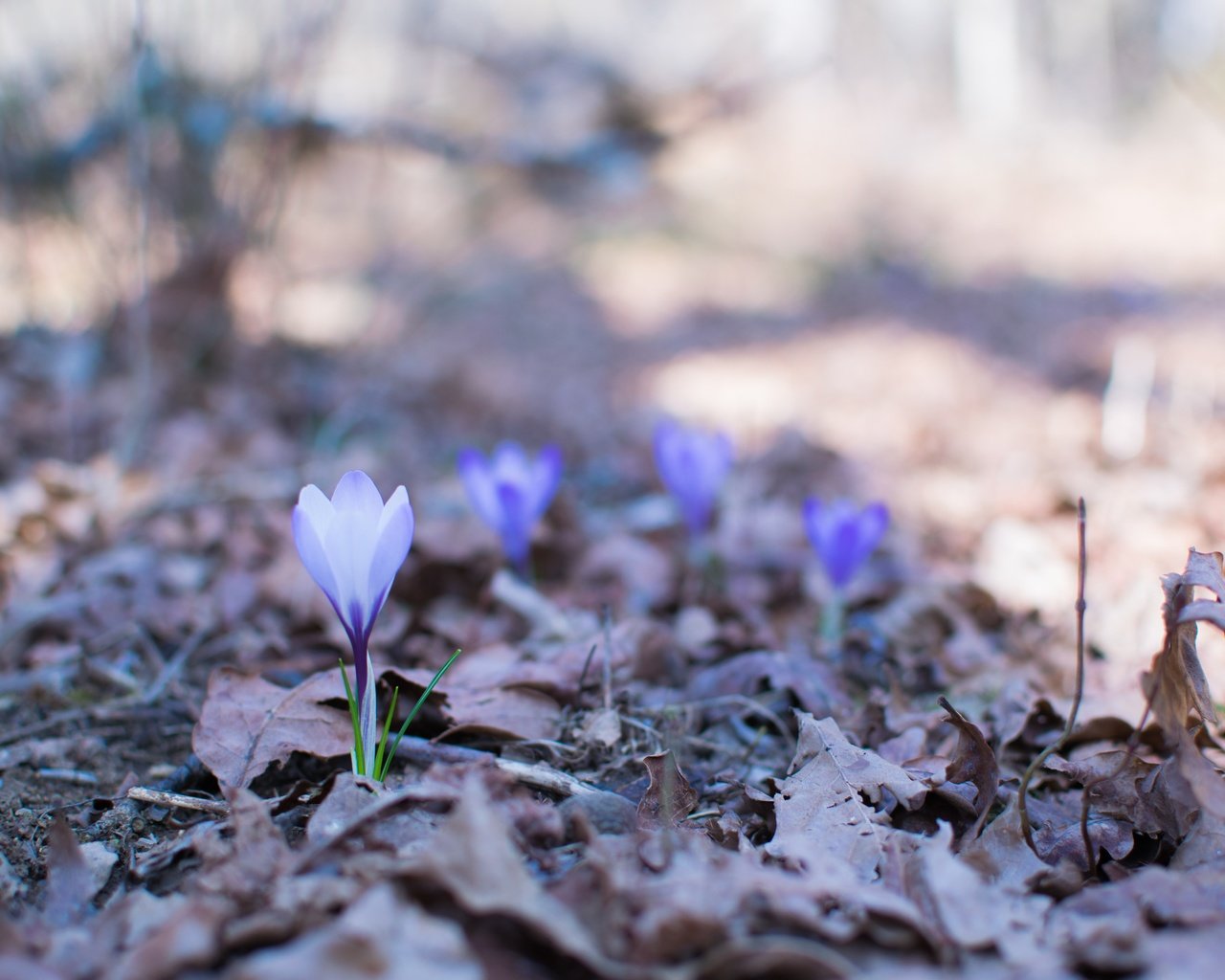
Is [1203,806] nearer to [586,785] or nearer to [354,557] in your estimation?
[586,785]

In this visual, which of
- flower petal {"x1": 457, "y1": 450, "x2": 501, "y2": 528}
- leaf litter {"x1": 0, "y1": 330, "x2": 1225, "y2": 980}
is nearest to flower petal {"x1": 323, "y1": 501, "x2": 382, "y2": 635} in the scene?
leaf litter {"x1": 0, "y1": 330, "x2": 1225, "y2": 980}

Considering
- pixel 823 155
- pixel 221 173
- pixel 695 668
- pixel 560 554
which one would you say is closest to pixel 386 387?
pixel 221 173

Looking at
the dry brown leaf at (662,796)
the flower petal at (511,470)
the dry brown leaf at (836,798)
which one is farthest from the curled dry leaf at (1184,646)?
the flower petal at (511,470)

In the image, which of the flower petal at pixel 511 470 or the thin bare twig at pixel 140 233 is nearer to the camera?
the flower petal at pixel 511 470

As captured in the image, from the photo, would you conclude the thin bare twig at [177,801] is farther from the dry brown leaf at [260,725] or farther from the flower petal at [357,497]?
the flower petal at [357,497]

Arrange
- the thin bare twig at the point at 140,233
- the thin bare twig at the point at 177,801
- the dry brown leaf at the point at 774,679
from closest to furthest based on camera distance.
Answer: the thin bare twig at the point at 177,801 → the dry brown leaf at the point at 774,679 → the thin bare twig at the point at 140,233

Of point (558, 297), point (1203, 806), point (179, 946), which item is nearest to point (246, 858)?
point (179, 946)

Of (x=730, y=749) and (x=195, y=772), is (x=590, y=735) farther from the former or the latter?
(x=195, y=772)
